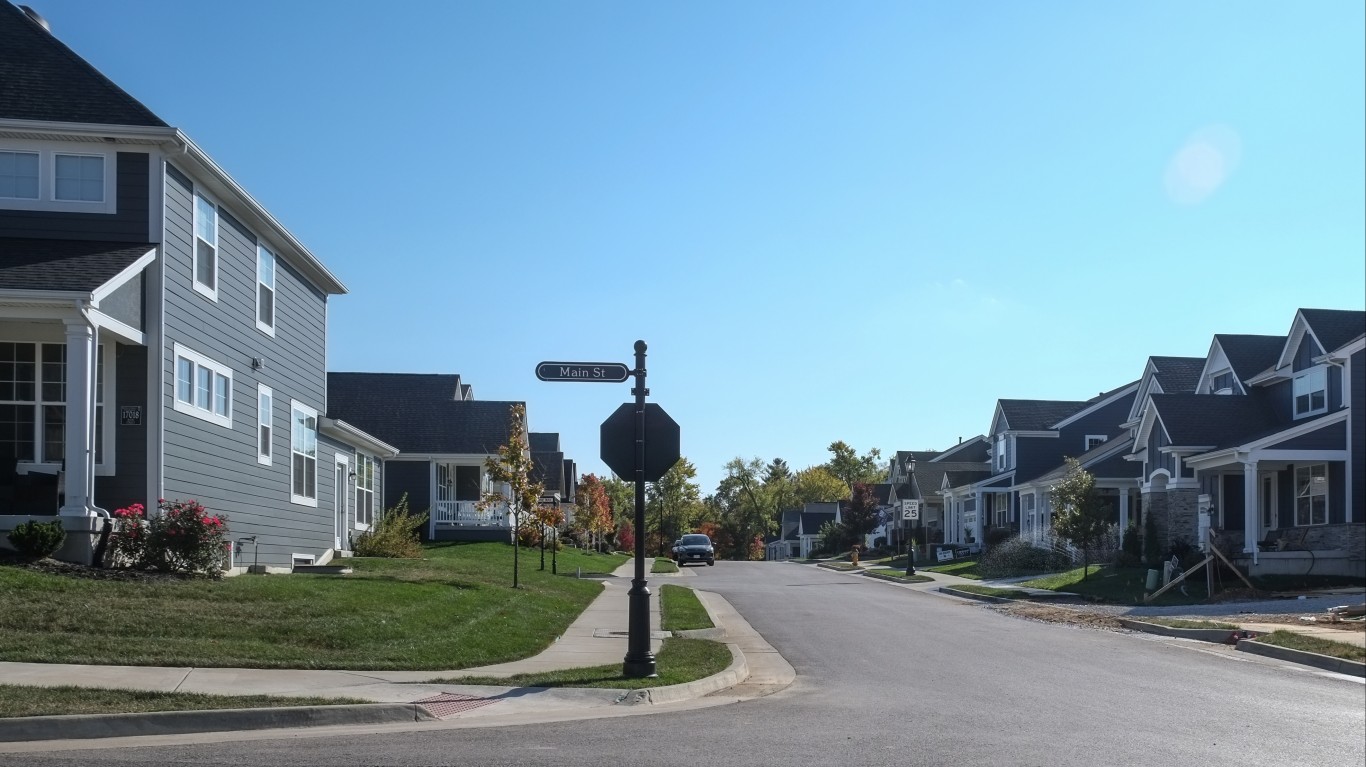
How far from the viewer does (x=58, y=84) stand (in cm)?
1948

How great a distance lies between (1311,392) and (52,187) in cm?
3224

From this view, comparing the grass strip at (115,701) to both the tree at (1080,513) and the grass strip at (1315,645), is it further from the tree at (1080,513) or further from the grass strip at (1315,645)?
the tree at (1080,513)

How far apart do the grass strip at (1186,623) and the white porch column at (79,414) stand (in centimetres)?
1701

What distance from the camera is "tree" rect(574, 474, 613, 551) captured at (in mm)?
59531

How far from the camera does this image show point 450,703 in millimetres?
11148

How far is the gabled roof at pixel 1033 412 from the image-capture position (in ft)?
190

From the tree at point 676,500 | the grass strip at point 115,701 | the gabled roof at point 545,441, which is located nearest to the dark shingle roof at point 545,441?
the gabled roof at point 545,441

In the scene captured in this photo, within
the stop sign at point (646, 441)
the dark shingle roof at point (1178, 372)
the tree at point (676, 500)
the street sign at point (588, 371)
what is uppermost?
the dark shingle roof at point (1178, 372)

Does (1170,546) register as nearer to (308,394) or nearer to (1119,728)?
(308,394)

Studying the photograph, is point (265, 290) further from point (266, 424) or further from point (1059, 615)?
point (1059, 615)

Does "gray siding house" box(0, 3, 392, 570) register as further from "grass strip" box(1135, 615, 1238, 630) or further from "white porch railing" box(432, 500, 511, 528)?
"white porch railing" box(432, 500, 511, 528)

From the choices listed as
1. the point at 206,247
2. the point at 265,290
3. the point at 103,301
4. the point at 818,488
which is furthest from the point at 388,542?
the point at 818,488

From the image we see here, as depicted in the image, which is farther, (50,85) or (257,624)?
(50,85)

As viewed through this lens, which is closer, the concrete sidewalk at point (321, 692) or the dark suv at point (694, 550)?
the concrete sidewalk at point (321, 692)
